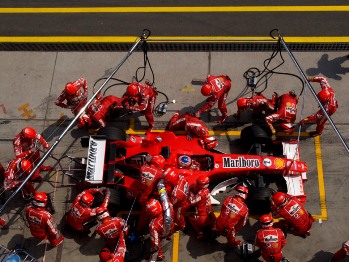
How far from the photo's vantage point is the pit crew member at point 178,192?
27.8ft

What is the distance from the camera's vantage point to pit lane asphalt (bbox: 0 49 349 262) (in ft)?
30.6

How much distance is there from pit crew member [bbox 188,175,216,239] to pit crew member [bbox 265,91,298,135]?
215 cm

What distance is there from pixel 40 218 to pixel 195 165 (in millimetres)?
3313

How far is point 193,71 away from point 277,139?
121 inches

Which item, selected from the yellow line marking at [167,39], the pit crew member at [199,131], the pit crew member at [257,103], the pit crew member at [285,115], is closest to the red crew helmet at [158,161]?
the pit crew member at [199,131]

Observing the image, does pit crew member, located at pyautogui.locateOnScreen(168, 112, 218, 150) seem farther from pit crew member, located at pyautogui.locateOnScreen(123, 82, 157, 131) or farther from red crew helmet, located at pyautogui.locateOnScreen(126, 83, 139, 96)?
red crew helmet, located at pyautogui.locateOnScreen(126, 83, 139, 96)

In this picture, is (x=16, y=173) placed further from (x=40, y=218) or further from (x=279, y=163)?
(x=279, y=163)

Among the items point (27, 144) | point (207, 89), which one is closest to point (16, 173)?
point (27, 144)

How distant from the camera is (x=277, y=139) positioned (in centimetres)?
1052

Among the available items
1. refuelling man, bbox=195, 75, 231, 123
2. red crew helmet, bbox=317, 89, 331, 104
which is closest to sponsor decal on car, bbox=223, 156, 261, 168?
refuelling man, bbox=195, 75, 231, 123

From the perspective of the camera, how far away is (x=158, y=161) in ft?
29.1
